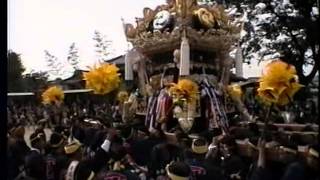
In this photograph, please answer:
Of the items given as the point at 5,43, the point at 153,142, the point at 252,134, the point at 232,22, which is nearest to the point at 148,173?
the point at 153,142

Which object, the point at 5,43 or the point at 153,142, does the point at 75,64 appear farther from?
the point at 5,43

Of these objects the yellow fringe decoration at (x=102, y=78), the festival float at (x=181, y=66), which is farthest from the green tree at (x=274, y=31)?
the yellow fringe decoration at (x=102, y=78)

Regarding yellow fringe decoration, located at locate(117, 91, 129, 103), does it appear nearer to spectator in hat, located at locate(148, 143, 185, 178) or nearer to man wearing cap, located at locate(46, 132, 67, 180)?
man wearing cap, located at locate(46, 132, 67, 180)

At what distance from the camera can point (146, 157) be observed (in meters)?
4.77

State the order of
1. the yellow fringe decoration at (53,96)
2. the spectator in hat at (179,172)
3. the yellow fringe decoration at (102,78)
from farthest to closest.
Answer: the yellow fringe decoration at (53,96), the yellow fringe decoration at (102,78), the spectator in hat at (179,172)

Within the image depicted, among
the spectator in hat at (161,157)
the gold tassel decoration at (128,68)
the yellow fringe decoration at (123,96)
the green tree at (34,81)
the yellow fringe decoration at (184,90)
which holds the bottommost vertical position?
the spectator in hat at (161,157)

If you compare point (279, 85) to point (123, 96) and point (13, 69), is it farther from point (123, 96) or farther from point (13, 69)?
point (123, 96)

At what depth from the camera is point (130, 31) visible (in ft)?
30.9

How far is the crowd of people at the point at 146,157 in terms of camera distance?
3105mm

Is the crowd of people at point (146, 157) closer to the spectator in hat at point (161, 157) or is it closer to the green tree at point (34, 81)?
the spectator in hat at point (161, 157)

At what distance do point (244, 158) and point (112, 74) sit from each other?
1.88 m

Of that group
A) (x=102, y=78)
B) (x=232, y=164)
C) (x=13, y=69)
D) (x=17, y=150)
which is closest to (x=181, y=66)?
(x=102, y=78)

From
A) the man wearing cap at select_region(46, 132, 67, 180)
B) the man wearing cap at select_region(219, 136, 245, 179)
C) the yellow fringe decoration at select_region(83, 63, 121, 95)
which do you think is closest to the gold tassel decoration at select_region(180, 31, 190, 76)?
the yellow fringe decoration at select_region(83, 63, 121, 95)

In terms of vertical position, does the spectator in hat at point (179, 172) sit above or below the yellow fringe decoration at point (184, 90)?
below
